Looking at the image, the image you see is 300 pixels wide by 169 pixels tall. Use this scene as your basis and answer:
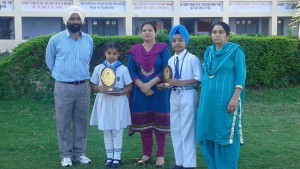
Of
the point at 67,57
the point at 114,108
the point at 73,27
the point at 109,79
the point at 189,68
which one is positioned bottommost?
A: the point at 114,108

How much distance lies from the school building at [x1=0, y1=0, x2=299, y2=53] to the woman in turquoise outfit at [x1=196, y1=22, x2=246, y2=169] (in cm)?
2217

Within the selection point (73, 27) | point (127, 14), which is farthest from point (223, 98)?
point (127, 14)

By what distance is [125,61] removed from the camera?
1173 cm

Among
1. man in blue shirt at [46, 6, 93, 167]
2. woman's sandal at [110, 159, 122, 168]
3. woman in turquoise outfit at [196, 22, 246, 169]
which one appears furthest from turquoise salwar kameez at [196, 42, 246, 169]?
man in blue shirt at [46, 6, 93, 167]

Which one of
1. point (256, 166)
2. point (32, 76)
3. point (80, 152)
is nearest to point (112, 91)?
point (80, 152)

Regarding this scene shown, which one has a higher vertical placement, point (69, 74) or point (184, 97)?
point (69, 74)

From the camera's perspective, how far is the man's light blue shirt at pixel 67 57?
6.49 metres

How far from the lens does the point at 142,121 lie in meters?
6.66

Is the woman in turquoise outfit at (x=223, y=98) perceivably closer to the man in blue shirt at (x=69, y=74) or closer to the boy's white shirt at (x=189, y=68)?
the boy's white shirt at (x=189, y=68)

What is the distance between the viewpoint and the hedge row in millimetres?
11258

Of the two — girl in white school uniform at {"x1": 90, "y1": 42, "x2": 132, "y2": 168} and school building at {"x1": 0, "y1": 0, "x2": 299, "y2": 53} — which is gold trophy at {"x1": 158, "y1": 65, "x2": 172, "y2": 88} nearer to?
girl in white school uniform at {"x1": 90, "y1": 42, "x2": 132, "y2": 168}

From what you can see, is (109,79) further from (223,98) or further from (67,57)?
(223,98)

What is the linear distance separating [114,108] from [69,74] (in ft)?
2.34

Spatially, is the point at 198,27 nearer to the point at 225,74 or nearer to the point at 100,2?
the point at 100,2
